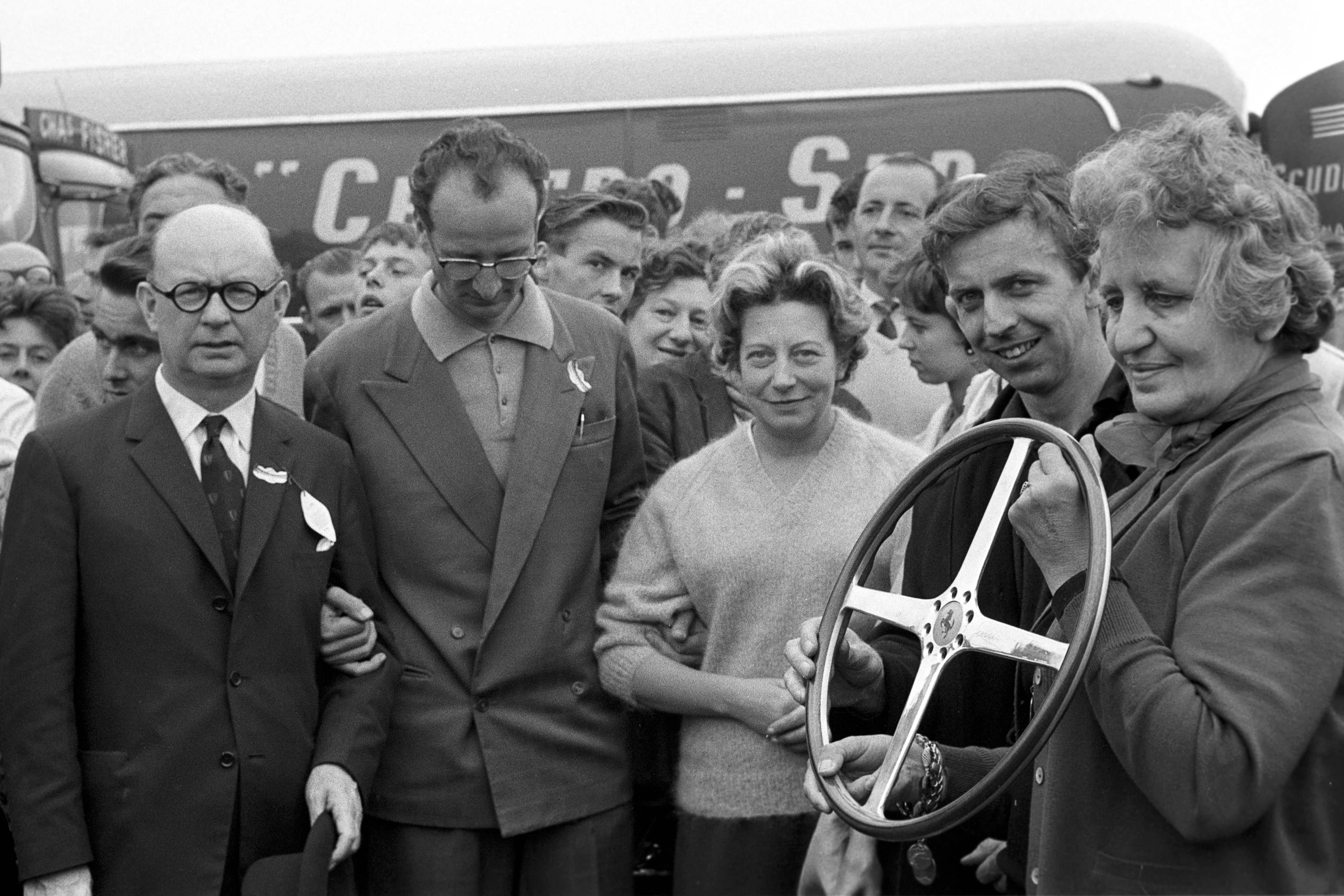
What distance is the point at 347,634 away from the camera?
316 centimetres

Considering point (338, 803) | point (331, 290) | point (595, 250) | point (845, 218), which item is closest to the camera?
point (338, 803)

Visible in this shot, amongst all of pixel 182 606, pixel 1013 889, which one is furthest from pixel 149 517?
pixel 1013 889

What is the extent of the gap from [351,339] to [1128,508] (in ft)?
6.24

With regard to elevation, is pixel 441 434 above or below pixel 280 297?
below

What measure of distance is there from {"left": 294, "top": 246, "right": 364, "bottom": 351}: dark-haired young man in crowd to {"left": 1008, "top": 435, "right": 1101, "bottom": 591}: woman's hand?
168 inches

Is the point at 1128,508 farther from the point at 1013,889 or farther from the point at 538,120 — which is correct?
the point at 538,120

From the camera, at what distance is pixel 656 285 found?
4629mm

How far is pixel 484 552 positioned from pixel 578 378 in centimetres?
47

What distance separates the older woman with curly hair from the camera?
1.97 meters

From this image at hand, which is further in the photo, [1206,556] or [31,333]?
[31,333]

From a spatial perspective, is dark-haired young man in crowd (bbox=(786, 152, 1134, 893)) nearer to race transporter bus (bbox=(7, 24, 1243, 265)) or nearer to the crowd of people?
the crowd of people

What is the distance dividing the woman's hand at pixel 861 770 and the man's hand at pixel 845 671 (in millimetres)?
117

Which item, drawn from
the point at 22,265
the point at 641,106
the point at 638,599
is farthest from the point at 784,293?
the point at 641,106

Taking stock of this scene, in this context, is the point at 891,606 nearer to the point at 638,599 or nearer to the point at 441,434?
the point at 638,599
